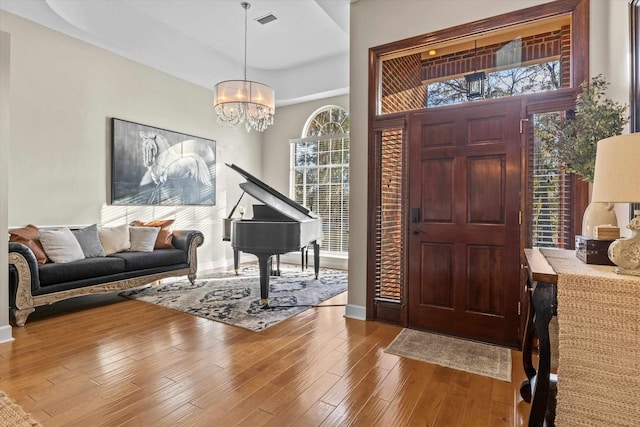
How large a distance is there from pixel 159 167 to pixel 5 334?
310cm

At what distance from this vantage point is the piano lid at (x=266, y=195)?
375 cm

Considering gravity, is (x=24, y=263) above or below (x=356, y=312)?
above

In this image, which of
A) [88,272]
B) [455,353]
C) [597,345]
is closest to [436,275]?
[455,353]

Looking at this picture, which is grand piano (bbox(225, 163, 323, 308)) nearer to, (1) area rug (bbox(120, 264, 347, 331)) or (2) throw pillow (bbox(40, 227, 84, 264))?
(1) area rug (bbox(120, 264, 347, 331))

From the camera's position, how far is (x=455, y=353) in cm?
267

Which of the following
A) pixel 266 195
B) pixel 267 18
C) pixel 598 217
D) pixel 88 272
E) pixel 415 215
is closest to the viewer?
pixel 598 217

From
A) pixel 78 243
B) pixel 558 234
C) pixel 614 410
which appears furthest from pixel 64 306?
pixel 558 234

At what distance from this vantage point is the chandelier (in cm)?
425

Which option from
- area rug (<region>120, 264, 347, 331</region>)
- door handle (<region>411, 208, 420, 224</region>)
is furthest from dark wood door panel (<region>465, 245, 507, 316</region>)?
area rug (<region>120, 264, 347, 331</region>)

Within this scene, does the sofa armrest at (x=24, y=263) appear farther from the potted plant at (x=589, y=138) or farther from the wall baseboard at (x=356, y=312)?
the potted plant at (x=589, y=138)

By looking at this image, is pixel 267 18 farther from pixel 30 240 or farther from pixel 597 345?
pixel 597 345

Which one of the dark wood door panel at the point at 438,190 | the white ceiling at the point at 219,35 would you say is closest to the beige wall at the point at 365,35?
the white ceiling at the point at 219,35

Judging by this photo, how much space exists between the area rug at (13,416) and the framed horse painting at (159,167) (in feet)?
11.2

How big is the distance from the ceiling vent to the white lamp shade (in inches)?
170
